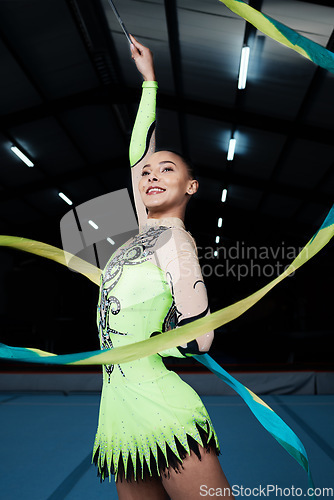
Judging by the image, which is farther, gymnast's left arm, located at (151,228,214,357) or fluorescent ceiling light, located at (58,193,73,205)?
fluorescent ceiling light, located at (58,193,73,205)

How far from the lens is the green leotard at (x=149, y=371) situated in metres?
0.83

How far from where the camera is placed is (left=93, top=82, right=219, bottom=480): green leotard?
2.73 feet

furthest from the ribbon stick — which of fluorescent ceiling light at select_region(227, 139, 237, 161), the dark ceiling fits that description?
fluorescent ceiling light at select_region(227, 139, 237, 161)

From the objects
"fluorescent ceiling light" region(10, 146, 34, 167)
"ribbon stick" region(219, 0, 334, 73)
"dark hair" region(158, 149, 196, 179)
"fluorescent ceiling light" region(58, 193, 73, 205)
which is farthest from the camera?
"fluorescent ceiling light" region(58, 193, 73, 205)

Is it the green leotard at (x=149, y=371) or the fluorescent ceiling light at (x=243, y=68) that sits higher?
the fluorescent ceiling light at (x=243, y=68)

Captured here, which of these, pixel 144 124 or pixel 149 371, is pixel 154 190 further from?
pixel 149 371

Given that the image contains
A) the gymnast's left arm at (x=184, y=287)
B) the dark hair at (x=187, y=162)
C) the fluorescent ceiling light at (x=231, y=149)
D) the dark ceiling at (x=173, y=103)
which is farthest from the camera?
the fluorescent ceiling light at (x=231, y=149)

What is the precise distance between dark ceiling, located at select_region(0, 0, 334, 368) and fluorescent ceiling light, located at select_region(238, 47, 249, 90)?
12 cm

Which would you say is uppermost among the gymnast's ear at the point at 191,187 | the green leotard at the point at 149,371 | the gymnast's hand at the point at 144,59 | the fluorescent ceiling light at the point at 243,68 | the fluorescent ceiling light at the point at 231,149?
the fluorescent ceiling light at the point at 231,149

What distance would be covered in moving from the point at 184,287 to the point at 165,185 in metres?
0.32

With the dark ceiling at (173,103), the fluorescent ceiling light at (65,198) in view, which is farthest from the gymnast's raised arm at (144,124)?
the fluorescent ceiling light at (65,198)

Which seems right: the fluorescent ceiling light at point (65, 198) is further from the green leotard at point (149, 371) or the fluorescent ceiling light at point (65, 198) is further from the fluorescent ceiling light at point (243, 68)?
the green leotard at point (149, 371)

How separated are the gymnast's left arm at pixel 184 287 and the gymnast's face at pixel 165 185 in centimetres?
13

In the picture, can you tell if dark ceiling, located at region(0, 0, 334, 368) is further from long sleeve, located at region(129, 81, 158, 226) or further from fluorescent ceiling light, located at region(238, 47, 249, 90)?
long sleeve, located at region(129, 81, 158, 226)
